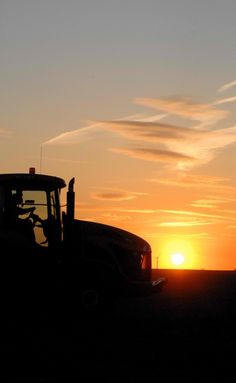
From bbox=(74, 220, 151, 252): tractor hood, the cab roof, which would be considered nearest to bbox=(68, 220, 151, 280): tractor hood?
bbox=(74, 220, 151, 252): tractor hood

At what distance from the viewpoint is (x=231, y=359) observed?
36.0ft

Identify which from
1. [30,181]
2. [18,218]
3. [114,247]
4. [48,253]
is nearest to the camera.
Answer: [18,218]

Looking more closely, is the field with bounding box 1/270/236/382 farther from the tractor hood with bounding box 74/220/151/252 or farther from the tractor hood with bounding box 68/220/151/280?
the tractor hood with bounding box 74/220/151/252

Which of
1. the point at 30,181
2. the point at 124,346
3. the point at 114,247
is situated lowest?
the point at 124,346

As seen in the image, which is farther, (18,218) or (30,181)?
(30,181)

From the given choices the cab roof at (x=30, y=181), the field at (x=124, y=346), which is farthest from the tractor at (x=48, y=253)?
the field at (x=124, y=346)

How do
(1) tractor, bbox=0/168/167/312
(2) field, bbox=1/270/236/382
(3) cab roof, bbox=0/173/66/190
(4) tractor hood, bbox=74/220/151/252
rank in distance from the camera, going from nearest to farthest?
1. (2) field, bbox=1/270/236/382
2. (1) tractor, bbox=0/168/167/312
3. (3) cab roof, bbox=0/173/66/190
4. (4) tractor hood, bbox=74/220/151/252

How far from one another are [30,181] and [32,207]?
579 mm

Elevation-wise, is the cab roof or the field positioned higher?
the cab roof

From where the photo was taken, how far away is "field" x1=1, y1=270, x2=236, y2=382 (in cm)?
967

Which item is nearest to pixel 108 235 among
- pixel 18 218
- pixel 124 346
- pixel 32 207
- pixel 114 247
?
pixel 114 247

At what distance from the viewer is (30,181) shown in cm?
1698

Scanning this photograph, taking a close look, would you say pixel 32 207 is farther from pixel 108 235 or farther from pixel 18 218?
pixel 108 235

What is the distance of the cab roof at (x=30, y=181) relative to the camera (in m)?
16.8
